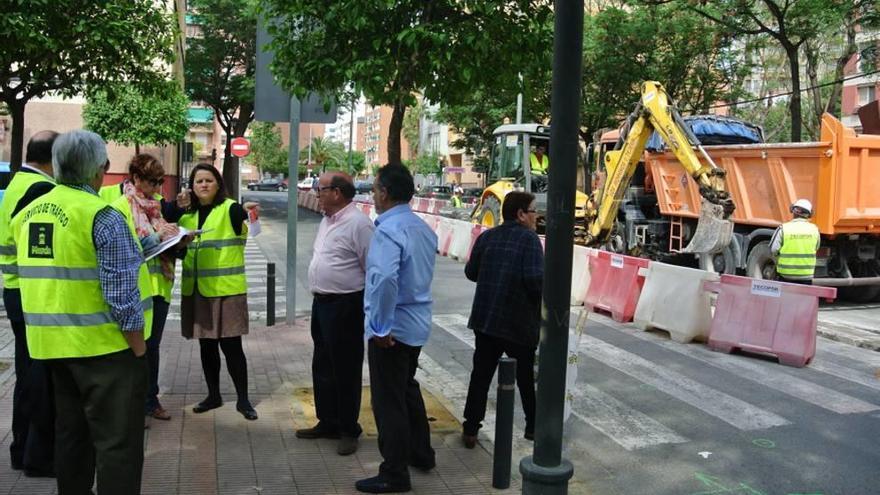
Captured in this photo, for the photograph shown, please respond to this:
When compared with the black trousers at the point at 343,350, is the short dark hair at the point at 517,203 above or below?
above

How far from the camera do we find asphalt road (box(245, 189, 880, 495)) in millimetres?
4945

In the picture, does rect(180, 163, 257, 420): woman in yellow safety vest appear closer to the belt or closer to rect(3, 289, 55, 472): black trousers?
the belt

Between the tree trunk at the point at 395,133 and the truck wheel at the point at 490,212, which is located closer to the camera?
the tree trunk at the point at 395,133

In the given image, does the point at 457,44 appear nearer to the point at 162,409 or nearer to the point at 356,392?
the point at 356,392

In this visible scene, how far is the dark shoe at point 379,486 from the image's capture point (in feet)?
14.3

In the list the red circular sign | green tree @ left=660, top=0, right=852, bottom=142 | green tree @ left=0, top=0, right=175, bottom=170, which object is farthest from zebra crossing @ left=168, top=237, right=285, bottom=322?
green tree @ left=660, top=0, right=852, bottom=142

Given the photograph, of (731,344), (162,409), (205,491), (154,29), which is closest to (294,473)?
(205,491)

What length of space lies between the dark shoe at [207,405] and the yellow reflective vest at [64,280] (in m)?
2.43

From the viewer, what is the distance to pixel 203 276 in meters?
5.38

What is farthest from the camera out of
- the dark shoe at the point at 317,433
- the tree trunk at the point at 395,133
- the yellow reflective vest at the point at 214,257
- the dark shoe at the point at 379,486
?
the tree trunk at the point at 395,133

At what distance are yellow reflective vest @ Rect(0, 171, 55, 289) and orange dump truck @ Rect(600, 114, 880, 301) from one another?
10.6 meters

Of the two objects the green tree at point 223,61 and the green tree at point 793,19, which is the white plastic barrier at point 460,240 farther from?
the green tree at point 223,61

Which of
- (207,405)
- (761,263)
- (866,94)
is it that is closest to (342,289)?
(207,405)

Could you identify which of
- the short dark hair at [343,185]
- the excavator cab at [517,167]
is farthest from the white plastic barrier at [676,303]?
the excavator cab at [517,167]
